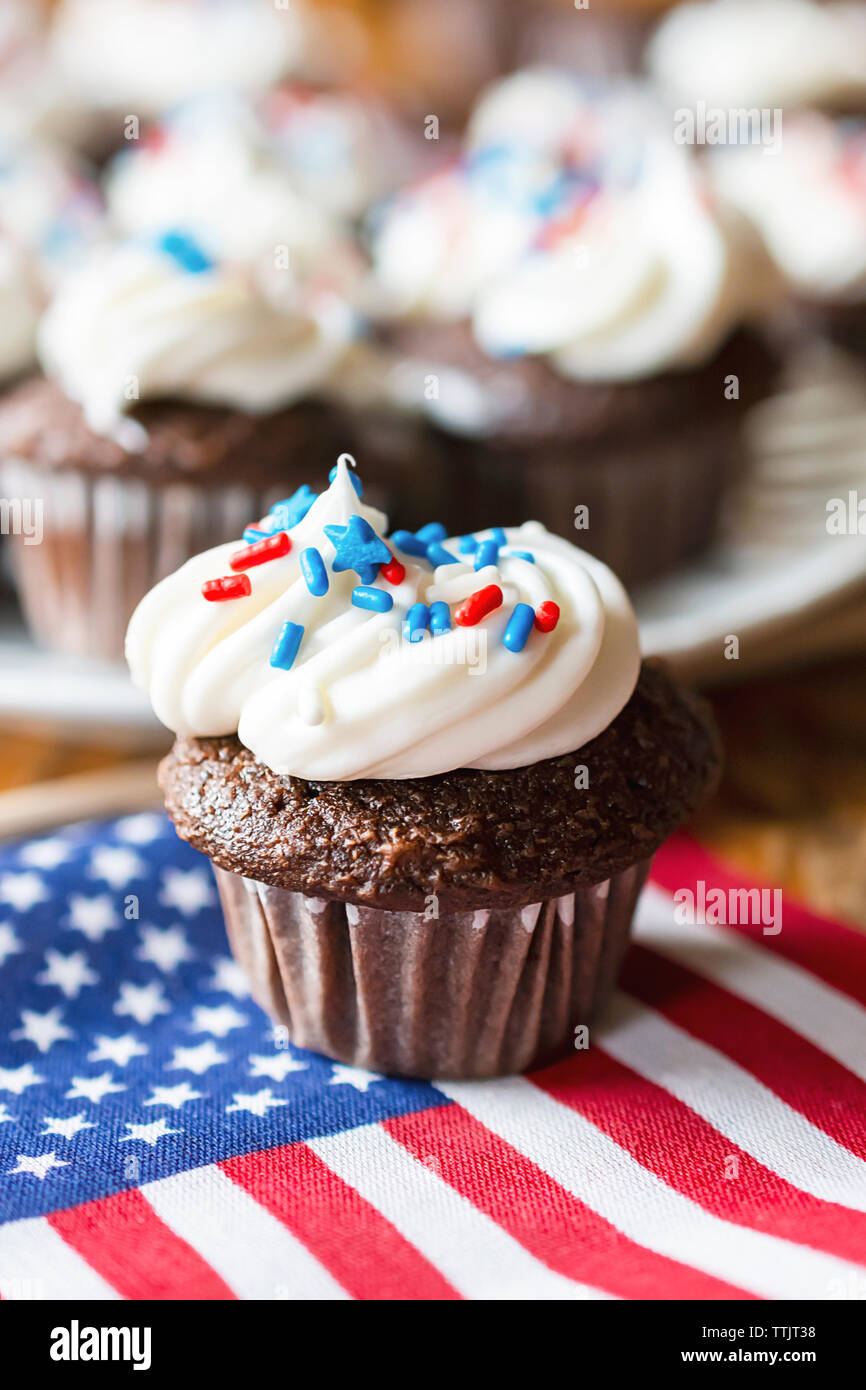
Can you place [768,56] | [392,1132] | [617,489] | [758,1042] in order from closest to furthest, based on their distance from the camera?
[392,1132], [758,1042], [617,489], [768,56]

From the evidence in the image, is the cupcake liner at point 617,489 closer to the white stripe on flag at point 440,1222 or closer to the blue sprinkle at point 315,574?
the blue sprinkle at point 315,574

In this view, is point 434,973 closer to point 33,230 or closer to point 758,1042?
point 758,1042

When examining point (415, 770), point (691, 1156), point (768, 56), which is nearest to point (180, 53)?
point (768, 56)

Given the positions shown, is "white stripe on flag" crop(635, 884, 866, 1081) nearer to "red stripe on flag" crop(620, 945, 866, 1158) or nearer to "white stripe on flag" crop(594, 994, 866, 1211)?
"red stripe on flag" crop(620, 945, 866, 1158)

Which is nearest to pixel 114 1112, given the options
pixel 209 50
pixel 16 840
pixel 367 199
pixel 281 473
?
pixel 16 840

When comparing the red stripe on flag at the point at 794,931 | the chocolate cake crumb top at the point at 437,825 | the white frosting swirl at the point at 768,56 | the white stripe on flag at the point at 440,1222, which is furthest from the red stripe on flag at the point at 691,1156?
the white frosting swirl at the point at 768,56

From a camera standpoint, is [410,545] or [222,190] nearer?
[410,545]

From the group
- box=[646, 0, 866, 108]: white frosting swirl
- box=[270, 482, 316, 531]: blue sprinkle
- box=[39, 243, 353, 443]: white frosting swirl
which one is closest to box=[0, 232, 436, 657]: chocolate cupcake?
box=[39, 243, 353, 443]: white frosting swirl
